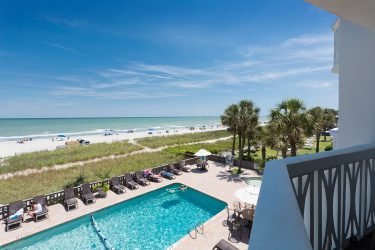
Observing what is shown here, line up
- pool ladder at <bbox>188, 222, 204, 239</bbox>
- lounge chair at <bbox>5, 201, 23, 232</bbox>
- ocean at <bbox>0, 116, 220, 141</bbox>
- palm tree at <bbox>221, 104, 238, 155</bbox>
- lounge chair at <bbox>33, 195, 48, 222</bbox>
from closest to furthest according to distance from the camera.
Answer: pool ladder at <bbox>188, 222, 204, 239</bbox>, lounge chair at <bbox>5, 201, 23, 232</bbox>, lounge chair at <bbox>33, 195, 48, 222</bbox>, palm tree at <bbox>221, 104, 238, 155</bbox>, ocean at <bbox>0, 116, 220, 141</bbox>

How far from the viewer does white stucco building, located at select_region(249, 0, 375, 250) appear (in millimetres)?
1378

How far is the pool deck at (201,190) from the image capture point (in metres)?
Result: 9.06

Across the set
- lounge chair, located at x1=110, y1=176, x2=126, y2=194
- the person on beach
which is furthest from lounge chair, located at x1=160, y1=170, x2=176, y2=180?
the person on beach

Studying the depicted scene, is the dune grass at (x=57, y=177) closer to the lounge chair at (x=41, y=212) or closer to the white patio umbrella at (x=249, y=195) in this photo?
the lounge chair at (x=41, y=212)

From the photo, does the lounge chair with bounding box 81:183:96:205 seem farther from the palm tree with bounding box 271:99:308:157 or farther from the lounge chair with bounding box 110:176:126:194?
the palm tree with bounding box 271:99:308:157

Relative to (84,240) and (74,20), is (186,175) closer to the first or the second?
(84,240)

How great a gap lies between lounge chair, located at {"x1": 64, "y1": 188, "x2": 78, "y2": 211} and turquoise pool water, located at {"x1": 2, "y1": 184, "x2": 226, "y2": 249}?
4.48ft

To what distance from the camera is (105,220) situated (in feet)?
37.4

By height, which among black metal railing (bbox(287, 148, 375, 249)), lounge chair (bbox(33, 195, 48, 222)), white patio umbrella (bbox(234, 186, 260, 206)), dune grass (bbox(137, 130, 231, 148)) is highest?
black metal railing (bbox(287, 148, 375, 249))

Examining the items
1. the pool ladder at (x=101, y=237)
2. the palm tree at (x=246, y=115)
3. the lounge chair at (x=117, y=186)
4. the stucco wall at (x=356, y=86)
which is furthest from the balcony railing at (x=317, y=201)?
the palm tree at (x=246, y=115)

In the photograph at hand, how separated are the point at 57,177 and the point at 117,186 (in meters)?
6.32

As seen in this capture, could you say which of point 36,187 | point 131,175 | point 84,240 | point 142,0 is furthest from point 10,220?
point 142,0

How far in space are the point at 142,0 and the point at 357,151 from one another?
52.6 ft

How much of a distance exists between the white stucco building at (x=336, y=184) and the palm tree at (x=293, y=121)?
7308 millimetres
